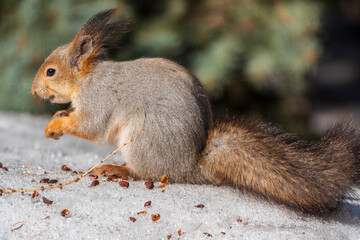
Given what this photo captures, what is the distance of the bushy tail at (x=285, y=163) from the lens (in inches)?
70.1

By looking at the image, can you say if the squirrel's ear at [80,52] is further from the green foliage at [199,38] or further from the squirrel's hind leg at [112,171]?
the green foliage at [199,38]

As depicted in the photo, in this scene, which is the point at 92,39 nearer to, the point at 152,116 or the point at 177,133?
the point at 152,116

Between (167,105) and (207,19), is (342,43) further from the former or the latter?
(167,105)

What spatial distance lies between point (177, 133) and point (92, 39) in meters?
0.63

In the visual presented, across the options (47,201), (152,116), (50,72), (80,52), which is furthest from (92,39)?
(47,201)

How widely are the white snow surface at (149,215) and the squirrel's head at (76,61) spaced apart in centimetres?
40

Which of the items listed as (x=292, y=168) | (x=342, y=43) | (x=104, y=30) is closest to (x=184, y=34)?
(x=104, y=30)

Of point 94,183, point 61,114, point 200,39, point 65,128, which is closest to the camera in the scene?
point 94,183

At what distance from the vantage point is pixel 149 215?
5.54 ft

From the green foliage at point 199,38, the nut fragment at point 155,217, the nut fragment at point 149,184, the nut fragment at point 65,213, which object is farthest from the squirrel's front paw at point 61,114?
the green foliage at point 199,38

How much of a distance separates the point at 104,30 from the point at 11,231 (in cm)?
106

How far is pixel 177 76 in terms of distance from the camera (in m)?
2.07

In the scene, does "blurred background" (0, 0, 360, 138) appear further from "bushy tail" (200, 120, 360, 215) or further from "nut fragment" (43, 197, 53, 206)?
"nut fragment" (43, 197, 53, 206)

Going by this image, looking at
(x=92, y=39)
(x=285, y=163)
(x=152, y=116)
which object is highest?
(x=92, y=39)
